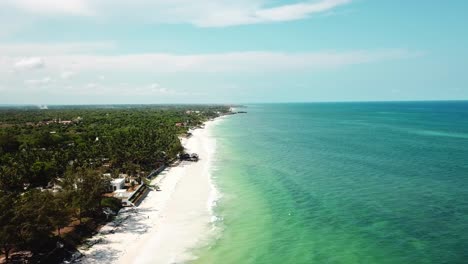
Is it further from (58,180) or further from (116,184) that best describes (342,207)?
(58,180)

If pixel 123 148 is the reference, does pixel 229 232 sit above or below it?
below

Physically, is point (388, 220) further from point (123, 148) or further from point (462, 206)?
point (123, 148)

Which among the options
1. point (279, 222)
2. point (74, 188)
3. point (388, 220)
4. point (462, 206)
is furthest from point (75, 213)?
point (462, 206)

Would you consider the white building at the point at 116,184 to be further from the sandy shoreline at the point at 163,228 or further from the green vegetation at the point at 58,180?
the sandy shoreline at the point at 163,228

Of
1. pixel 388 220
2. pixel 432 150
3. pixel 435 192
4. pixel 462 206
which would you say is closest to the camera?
pixel 388 220

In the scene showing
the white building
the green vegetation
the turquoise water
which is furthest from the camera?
the white building

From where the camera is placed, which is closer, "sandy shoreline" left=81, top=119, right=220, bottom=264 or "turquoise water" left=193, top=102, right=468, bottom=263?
"sandy shoreline" left=81, top=119, right=220, bottom=264

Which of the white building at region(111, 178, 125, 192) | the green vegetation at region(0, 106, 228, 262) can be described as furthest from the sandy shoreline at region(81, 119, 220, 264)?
the white building at region(111, 178, 125, 192)

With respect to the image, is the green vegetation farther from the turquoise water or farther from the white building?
the turquoise water

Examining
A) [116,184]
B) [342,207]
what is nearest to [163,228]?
[116,184]
